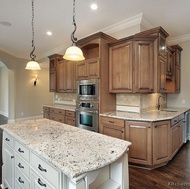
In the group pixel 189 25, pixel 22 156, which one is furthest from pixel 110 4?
pixel 22 156

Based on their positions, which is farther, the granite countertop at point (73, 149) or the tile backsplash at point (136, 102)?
the tile backsplash at point (136, 102)

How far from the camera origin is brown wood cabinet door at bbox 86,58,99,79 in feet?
10.8

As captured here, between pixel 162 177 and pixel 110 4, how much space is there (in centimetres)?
334

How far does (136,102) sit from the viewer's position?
3.27m

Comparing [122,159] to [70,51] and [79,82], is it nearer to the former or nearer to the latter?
[70,51]

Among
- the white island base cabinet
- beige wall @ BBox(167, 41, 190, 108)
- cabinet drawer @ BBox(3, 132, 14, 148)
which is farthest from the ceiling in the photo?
the white island base cabinet

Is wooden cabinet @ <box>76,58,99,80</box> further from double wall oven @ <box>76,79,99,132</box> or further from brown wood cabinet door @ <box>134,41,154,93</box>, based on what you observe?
brown wood cabinet door @ <box>134,41,154,93</box>

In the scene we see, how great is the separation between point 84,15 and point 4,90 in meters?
7.29

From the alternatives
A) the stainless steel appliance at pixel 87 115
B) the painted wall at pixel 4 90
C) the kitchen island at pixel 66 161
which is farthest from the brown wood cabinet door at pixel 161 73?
the painted wall at pixel 4 90

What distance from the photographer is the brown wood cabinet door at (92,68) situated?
10.8 ft

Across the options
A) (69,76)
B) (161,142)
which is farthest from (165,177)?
(69,76)

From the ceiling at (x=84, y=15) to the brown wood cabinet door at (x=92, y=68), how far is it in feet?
3.45

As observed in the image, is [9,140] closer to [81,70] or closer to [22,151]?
[22,151]

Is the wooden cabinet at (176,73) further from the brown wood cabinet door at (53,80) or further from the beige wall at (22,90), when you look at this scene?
the beige wall at (22,90)
